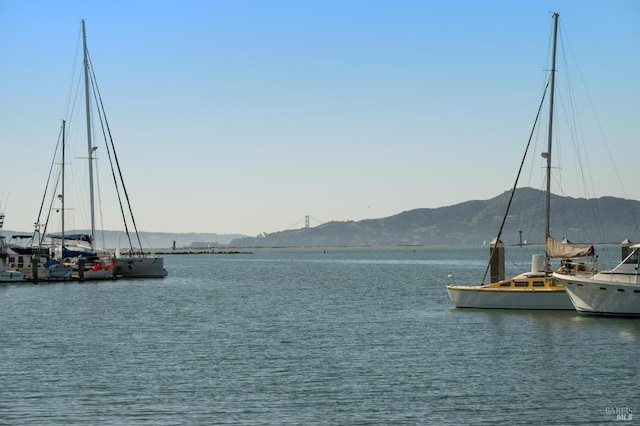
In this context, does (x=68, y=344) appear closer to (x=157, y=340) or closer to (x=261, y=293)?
(x=157, y=340)

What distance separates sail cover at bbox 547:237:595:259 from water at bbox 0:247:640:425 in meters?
3.21

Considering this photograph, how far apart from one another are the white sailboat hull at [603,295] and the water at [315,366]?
54cm

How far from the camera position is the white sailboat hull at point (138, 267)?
311 ft

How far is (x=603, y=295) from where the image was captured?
45.2 m

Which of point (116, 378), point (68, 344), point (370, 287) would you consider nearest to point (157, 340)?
point (68, 344)

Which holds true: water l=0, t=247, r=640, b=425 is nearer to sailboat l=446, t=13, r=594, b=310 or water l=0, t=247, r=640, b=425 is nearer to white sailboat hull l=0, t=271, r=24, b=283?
sailboat l=446, t=13, r=594, b=310

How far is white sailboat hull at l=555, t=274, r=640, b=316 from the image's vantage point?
4453 centimetres

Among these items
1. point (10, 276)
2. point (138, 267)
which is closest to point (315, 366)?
point (10, 276)

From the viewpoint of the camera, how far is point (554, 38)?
5275 cm

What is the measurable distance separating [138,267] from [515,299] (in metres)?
55.0

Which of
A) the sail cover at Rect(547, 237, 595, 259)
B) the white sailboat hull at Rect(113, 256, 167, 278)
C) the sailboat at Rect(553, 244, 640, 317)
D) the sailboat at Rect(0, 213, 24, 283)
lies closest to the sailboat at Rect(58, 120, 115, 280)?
the white sailboat hull at Rect(113, 256, 167, 278)

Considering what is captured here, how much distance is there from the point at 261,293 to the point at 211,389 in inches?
1916

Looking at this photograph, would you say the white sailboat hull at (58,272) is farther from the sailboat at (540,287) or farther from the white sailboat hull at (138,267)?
the sailboat at (540,287)

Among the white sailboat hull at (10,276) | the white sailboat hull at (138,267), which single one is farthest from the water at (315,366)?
the white sailboat hull at (138,267)
